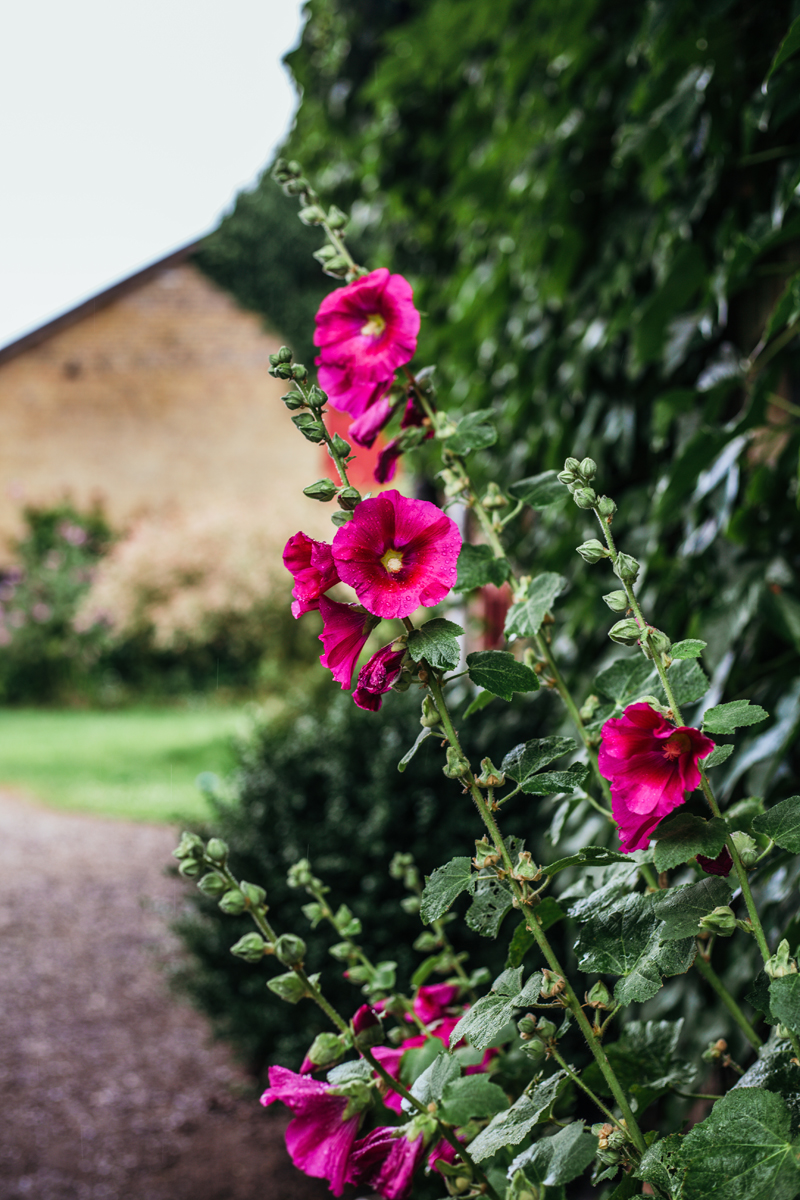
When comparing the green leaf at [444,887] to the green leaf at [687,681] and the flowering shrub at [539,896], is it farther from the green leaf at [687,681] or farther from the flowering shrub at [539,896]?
the green leaf at [687,681]

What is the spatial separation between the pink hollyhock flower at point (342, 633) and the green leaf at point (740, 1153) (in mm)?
286

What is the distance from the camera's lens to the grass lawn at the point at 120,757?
5508 mm

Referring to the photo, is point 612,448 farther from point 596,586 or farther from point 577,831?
point 577,831

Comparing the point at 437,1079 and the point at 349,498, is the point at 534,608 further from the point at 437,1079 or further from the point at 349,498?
the point at 437,1079

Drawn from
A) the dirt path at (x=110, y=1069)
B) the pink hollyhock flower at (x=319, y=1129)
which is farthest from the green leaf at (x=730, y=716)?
the dirt path at (x=110, y=1069)

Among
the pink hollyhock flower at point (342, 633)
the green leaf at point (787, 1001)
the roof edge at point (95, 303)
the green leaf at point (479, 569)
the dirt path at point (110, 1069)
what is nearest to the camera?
the green leaf at point (787, 1001)

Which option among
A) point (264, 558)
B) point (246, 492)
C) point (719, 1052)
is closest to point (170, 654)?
point (264, 558)

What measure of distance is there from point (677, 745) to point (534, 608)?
0.46ft

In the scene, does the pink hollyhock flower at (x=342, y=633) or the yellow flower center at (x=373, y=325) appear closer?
the pink hollyhock flower at (x=342, y=633)

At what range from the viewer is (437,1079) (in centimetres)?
52

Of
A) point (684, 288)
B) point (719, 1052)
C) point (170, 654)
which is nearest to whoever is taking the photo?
point (719, 1052)

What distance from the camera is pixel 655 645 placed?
465mm

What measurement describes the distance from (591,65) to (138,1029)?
2.96 meters

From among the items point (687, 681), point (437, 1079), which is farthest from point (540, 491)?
point (437, 1079)
